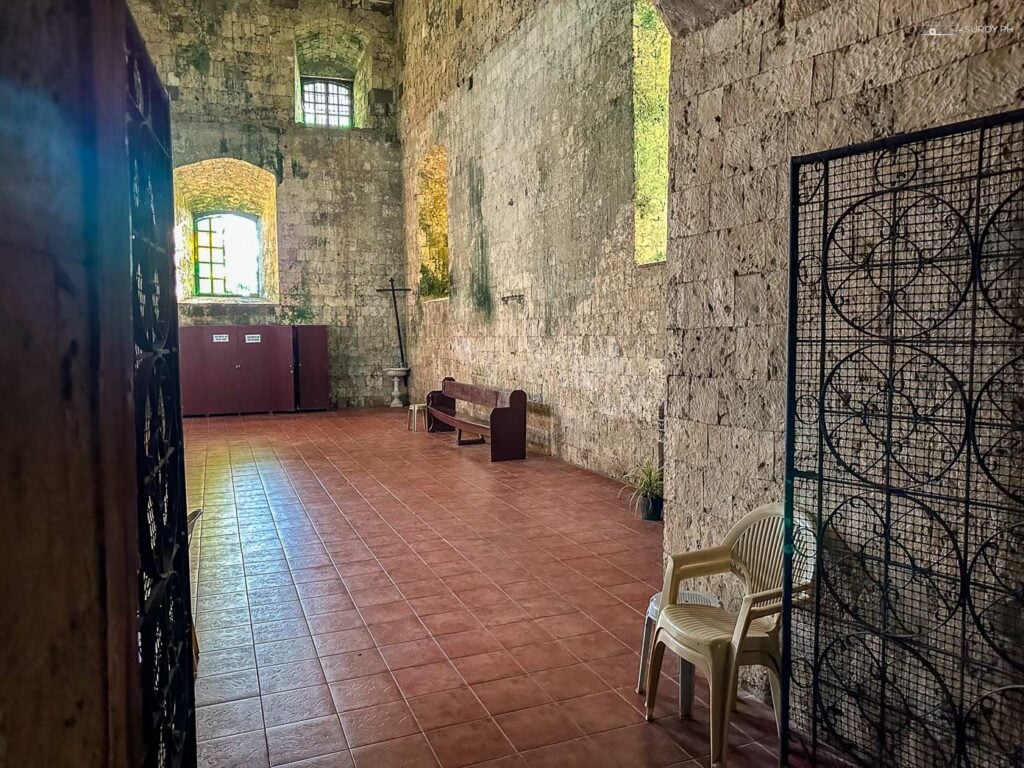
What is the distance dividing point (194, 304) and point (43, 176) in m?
12.0

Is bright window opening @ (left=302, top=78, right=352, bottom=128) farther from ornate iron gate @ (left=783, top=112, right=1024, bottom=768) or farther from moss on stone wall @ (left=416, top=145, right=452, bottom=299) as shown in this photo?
ornate iron gate @ (left=783, top=112, right=1024, bottom=768)

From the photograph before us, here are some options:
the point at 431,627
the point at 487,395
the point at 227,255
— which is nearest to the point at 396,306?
the point at 227,255

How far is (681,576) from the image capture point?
270 cm

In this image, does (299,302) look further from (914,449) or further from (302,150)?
(914,449)

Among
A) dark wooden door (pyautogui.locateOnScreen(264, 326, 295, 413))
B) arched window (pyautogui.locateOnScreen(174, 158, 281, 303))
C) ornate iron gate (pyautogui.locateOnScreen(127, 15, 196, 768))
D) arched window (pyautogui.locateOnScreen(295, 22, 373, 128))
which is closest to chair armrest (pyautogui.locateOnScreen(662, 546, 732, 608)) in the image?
ornate iron gate (pyautogui.locateOnScreen(127, 15, 196, 768))

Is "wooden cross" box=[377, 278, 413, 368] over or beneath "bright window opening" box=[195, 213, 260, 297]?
beneath

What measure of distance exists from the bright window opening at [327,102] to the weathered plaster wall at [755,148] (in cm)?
1159

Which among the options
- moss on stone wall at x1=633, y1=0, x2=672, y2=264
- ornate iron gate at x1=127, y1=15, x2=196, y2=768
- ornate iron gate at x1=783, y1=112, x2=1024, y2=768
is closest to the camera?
ornate iron gate at x1=127, y1=15, x2=196, y2=768

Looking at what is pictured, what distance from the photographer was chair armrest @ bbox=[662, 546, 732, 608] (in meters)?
2.69

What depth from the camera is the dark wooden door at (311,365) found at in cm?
1214

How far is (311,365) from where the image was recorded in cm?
1221

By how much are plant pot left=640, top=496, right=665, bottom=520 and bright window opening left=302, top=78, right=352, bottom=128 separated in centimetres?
1048

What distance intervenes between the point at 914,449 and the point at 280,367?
433 inches

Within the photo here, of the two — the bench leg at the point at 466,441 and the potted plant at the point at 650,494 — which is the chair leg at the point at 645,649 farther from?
the bench leg at the point at 466,441
